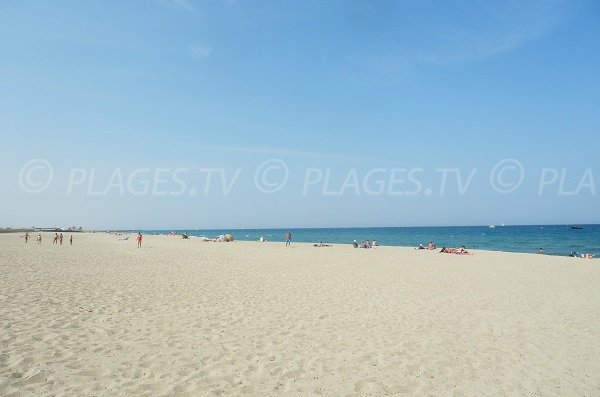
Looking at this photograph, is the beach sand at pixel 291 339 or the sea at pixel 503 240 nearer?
the beach sand at pixel 291 339

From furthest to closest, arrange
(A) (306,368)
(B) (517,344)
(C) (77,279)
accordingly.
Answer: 1. (C) (77,279)
2. (B) (517,344)
3. (A) (306,368)

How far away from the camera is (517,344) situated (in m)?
7.34

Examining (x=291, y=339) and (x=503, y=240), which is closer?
(x=291, y=339)

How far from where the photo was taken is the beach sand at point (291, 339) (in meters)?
5.28

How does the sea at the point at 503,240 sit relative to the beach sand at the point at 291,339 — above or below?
above

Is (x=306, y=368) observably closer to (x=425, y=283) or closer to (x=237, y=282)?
(x=237, y=282)

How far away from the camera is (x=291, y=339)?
728 cm

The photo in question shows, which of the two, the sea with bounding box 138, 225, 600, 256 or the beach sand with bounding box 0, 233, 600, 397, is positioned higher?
the sea with bounding box 138, 225, 600, 256

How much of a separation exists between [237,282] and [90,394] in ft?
31.3

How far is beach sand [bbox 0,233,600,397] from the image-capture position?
5.28m

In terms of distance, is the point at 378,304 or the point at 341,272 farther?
the point at 341,272

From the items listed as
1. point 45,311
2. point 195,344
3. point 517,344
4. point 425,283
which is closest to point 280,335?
point 195,344

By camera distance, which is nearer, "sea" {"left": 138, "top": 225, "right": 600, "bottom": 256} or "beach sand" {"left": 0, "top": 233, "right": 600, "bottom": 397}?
"beach sand" {"left": 0, "top": 233, "right": 600, "bottom": 397}

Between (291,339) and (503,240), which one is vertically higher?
(503,240)
